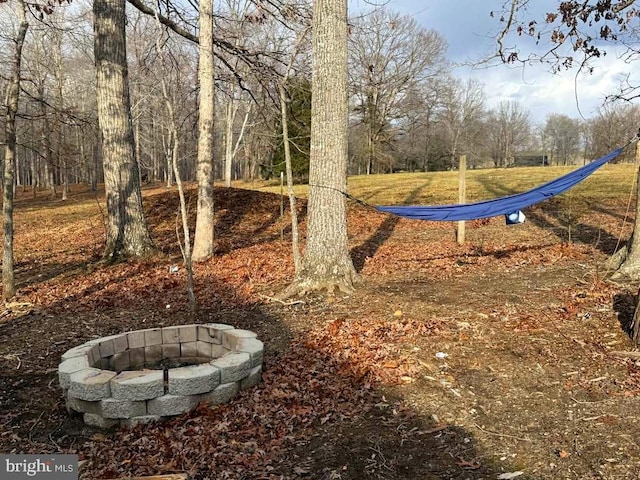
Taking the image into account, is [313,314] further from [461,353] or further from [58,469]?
[58,469]

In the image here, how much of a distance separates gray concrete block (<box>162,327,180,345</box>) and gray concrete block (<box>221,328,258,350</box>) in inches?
16.3

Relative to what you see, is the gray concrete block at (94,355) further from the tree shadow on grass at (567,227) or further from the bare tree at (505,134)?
the bare tree at (505,134)

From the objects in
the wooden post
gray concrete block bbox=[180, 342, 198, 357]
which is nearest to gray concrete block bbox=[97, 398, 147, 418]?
gray concrete block bbox=[180, 342, 198, 357]

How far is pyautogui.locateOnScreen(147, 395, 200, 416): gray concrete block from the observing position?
9.21 feet

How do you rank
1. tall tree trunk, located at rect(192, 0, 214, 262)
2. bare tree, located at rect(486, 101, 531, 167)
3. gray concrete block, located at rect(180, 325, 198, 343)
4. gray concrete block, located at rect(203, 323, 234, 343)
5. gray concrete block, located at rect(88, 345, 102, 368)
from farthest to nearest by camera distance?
1. bare tree, located at rect(486, 101, 531, 167)
2. tall tree trunk, located at rect(192, 0, 214, 262)
3. gray concrete block, located at rect(180, 325, 198, 343)
4. gray concrete block, located at rect(203, 323, 234, 343)
5. gray concrete block, located at rect(88, 345, 102, 368)

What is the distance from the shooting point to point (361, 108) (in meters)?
25.3

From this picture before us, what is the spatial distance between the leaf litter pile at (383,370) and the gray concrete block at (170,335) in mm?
739

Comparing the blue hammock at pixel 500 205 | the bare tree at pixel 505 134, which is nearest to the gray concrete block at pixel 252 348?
the blue hammock at pixel 500 205

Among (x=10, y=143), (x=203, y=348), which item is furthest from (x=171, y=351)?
(x=10, y=143)

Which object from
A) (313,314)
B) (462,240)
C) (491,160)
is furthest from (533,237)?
(491,160)

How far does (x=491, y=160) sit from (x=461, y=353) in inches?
1694

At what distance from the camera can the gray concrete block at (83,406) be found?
283 centimetres
